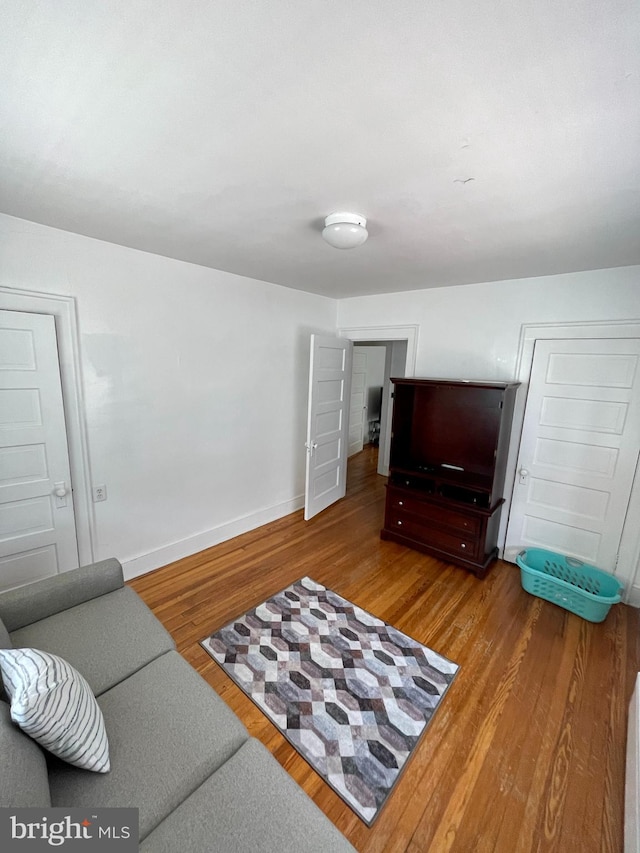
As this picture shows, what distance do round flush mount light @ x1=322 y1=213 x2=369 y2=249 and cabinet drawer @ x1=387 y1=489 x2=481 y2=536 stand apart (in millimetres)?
2218

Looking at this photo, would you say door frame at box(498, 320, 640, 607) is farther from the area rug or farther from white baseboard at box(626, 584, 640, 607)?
the area rug

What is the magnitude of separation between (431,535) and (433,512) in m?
0.22

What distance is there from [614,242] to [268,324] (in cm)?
257

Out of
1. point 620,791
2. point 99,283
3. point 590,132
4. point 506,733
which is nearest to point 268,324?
point 99,283

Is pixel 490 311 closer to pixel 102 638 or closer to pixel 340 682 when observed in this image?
pixel 340 682

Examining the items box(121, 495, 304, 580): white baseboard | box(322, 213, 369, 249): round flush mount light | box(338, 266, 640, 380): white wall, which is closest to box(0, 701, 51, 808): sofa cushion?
box(121, 495, 304, 580): white baseboard

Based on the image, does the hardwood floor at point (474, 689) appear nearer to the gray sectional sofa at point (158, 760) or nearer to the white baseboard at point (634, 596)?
the white baseboard at point (634, 596)

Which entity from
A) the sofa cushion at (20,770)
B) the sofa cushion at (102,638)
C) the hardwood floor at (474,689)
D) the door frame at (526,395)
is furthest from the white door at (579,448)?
the sofa cushion at (20,770)

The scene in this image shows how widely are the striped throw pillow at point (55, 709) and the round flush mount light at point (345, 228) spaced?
202cm

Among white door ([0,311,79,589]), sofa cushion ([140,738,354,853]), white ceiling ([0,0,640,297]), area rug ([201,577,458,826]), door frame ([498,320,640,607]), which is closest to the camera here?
white ceiling ([0,0,640,297])

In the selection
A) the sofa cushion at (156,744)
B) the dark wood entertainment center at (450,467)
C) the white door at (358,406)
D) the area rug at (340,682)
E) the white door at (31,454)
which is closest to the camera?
the sofa cushion at (156,744)

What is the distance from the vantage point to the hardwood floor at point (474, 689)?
1.30 m

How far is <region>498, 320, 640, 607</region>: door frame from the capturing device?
2484mm

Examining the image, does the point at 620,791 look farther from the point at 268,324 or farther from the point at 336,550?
the point at 268,324
